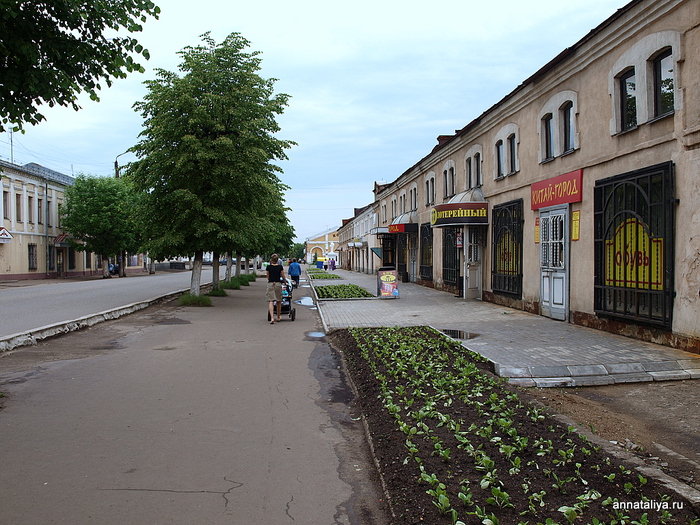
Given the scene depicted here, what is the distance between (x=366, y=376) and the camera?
7969mm

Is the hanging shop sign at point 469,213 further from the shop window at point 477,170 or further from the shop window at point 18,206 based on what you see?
the shop window at point 18,206

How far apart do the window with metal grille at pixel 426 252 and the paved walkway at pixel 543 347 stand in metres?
11.1

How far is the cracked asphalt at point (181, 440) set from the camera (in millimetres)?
3932

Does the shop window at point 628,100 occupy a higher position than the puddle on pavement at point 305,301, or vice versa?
the shop window at point 628,100

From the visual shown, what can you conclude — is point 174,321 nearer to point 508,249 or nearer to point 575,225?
point 508,249

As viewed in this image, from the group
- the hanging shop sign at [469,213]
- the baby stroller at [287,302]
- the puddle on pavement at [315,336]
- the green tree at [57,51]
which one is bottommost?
the puddle on pavement at [315,336]

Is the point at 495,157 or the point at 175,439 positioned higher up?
the point at 495,157

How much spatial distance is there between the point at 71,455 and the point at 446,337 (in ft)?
24.0

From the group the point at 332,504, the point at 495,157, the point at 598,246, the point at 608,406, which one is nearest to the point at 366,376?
the point at 608,406

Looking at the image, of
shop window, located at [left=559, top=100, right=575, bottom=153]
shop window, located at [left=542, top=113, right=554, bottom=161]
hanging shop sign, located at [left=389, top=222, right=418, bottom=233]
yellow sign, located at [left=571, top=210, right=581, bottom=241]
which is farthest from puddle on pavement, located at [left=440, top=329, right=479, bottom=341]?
hanging shop sign, located at [left=389, top=222, right=418, bottom=233]

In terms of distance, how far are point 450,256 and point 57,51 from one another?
19.3 m

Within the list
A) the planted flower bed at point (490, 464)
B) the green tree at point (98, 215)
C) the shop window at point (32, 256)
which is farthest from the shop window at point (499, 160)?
the shop window at point (32, 256)

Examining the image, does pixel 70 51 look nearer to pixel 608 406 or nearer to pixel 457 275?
pixel 608 406

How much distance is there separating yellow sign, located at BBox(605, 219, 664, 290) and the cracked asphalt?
588cm
